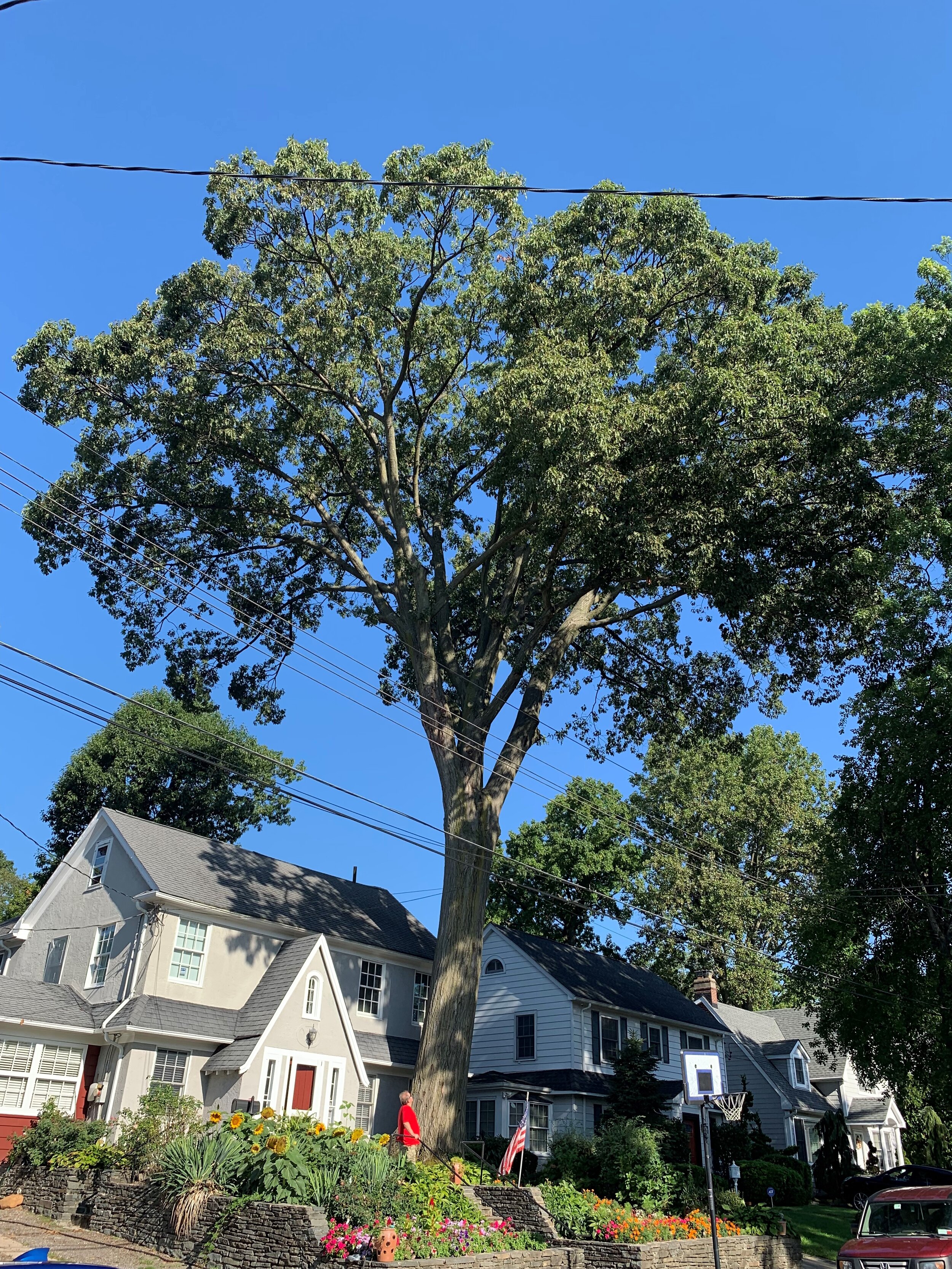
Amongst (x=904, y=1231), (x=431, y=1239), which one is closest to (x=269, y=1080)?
(x=431, y=1239)

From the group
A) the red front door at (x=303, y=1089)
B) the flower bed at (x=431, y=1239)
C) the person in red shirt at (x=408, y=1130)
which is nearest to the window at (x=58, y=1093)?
the red front door at (x=303, y=1089)

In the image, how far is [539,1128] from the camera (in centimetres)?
2809

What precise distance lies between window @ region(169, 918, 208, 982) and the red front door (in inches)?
132

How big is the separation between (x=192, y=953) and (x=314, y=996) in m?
3.19

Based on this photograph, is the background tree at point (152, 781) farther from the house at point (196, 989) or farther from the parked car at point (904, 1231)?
the parked car at point (904, 1231)

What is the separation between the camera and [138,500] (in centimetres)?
2164

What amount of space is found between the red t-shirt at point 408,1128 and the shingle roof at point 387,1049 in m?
10.5

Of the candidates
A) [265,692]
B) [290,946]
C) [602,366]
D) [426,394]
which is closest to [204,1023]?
[290,946]

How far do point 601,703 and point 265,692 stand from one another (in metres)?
8.49

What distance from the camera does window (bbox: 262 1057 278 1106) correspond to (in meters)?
22.2

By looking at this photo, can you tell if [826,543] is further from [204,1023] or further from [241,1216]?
[204,1023]

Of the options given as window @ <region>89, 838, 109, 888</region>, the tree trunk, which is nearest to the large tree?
the tree trunk

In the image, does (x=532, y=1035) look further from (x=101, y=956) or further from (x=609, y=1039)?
(x=101, y=956)

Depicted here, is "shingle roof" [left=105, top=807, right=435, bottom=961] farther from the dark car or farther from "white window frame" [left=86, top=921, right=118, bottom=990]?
the dark car
